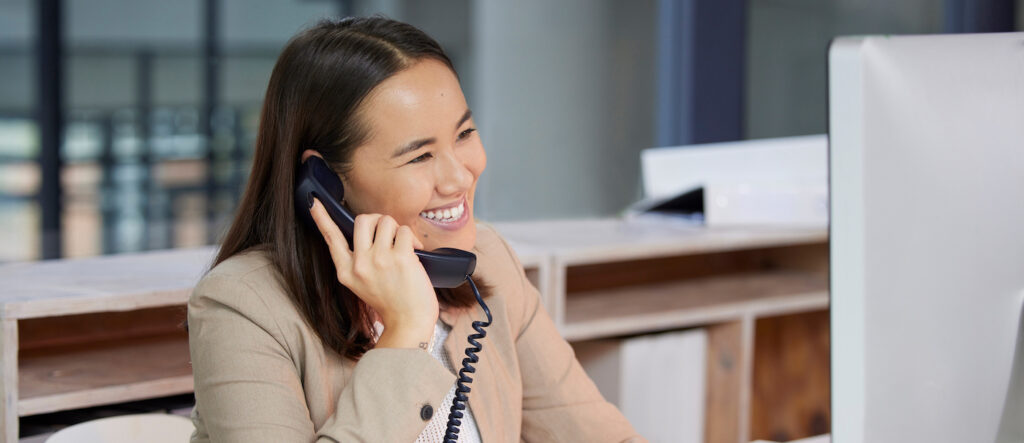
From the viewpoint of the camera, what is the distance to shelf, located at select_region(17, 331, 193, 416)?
1439mm

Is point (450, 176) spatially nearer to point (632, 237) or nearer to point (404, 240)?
point (404, 240)

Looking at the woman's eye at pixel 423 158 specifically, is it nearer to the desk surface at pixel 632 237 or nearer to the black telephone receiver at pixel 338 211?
the black telephone receiver at pixel 338 211

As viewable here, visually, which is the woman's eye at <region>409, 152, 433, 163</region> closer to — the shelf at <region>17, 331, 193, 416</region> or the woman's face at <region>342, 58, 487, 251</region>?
the woman's face at <region>342, 58, 487, 251</region>

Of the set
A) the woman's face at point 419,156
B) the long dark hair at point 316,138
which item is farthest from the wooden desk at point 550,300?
the woman's face at point 419,156

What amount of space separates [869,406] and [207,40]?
11.6 ft

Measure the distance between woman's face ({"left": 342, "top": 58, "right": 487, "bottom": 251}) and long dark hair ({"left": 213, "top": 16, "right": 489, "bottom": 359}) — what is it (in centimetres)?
2

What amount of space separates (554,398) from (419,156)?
42 cm

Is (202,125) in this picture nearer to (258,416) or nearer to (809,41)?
(809,41)

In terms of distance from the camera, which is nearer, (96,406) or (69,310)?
(69,310)

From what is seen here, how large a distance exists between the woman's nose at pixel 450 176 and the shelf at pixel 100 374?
66 cm

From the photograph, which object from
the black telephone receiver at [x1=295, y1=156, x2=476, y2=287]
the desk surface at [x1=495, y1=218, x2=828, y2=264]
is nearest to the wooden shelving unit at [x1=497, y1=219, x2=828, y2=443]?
the desk surface at [x1=495, y1=218, x2=828, y2=264]

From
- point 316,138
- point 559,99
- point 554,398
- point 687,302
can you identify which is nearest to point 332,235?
point 316,138

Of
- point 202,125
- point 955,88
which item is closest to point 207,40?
point 202,125

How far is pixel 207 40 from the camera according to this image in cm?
383
